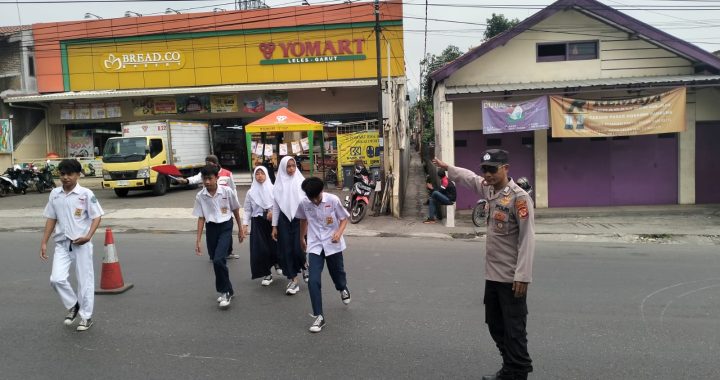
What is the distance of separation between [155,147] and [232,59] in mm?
6492

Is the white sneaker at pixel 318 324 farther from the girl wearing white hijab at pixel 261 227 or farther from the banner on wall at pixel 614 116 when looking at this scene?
the banner on wall at pixel 614 116

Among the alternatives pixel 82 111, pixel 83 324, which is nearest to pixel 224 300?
pixel 83 324

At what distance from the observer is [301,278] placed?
6.78 m

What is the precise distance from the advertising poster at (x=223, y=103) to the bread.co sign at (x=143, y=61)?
2281 mm

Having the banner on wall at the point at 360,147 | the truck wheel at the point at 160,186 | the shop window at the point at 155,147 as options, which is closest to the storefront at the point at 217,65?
the banner on wall at the point at 360,147

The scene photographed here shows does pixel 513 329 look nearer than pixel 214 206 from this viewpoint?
Yes

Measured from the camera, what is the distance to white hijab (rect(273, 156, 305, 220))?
6.06 m

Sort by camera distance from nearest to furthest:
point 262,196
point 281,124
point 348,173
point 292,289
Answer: point 292,289
point 262,196
point 281,124
point 348,173

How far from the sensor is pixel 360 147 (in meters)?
17.5

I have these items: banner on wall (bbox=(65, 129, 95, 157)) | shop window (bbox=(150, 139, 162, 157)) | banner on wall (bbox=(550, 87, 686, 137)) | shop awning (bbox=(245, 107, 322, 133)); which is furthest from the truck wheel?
banner on wall (bbox=(550, 87, 686, 137))

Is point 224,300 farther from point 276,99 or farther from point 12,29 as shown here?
point 12,29

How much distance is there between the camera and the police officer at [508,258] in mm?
3333

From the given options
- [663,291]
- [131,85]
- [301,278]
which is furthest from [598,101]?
[131,85]

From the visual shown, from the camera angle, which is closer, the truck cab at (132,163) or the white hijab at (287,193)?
the white hijab at (287,193)
